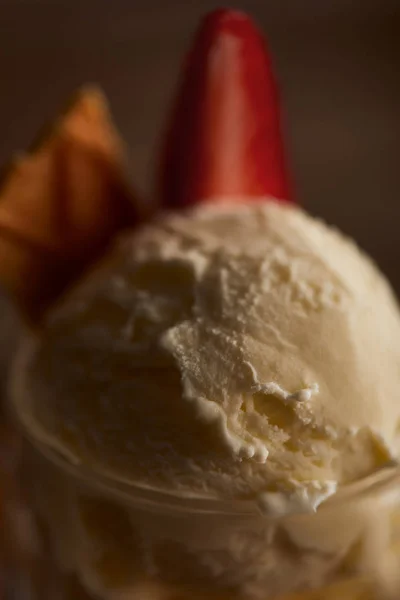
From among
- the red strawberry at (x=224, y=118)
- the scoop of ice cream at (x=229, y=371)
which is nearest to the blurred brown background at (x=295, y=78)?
the red strawberry at (x=224, y=118)

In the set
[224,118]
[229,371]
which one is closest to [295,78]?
[224,118]

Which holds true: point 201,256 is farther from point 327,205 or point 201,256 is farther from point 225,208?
point 327,205

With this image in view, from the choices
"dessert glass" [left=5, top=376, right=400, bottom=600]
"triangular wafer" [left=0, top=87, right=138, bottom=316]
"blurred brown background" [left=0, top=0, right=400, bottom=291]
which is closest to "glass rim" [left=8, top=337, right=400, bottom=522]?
"dessert glass" [left=5, top=376, right=400, bottom=600]

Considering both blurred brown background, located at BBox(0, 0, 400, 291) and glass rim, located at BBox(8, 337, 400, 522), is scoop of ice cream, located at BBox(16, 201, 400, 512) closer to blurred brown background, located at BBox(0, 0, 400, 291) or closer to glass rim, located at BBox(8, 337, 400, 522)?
glass rim, located at BBox(8, 337, 400, 522)

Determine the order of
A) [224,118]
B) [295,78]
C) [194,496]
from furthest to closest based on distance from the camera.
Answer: [295,78]
[224,118]
[194,496]

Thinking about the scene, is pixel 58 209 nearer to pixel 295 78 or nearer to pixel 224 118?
pixel 224 118

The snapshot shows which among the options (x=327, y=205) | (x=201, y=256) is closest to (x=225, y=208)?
(x=201, y=256)

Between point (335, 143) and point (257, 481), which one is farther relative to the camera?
point (335, 143)
